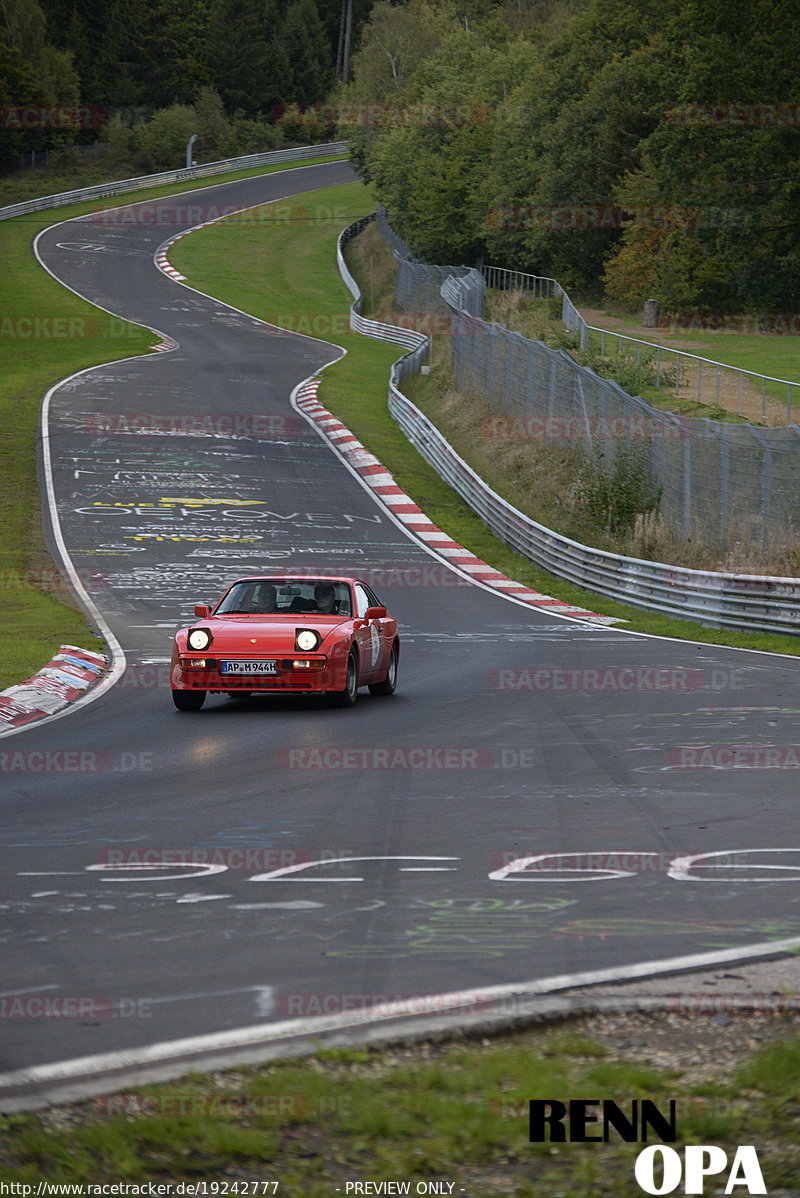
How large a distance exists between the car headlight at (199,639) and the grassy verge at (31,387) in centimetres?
255

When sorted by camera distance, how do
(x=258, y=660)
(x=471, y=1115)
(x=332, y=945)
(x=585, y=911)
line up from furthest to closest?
(x=258, y=660) → (x=585, y=911) → (x=332, y=945) → (x=471, y=1115)

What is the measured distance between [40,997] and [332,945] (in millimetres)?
1199

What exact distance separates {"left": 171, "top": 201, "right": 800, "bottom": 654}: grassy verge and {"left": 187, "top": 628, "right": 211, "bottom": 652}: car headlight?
8.91m

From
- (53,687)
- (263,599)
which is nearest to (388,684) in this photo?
(263,599)

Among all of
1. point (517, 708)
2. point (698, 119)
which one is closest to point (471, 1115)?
point (517, 708)

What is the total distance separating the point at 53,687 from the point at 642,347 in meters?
35.2

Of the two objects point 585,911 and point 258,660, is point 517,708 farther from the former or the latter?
point 585,911

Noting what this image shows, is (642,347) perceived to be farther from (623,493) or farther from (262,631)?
(262,631)

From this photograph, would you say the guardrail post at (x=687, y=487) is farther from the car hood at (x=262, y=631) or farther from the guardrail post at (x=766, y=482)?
the car hood at (x=262, y=631)

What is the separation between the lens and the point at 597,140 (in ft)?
203

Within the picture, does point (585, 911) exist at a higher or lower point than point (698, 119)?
lower

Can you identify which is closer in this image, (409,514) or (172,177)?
(409,514)

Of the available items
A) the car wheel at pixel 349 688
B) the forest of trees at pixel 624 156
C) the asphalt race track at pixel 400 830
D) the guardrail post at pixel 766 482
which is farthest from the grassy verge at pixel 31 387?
the forest of trees at pixel 624 156

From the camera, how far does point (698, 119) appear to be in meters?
52.0
